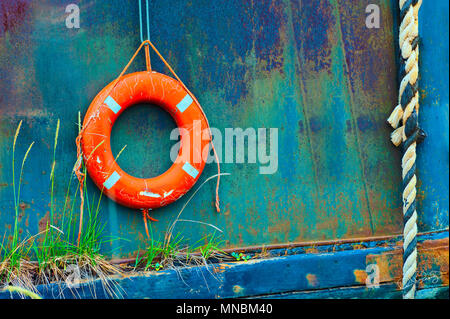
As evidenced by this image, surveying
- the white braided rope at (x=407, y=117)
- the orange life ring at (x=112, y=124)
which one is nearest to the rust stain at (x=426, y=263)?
the white braided rope at (x=407, y=117)

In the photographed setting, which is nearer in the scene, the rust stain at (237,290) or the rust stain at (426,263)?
the rust stain at (237,290)

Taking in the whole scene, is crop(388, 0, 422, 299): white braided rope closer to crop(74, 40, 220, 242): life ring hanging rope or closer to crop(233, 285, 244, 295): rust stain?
crop(233, 285, 244, 295): rust stain

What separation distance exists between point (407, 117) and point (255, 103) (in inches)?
30.8

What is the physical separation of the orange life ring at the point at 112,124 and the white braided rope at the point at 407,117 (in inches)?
40.4

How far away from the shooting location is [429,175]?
2.71 m

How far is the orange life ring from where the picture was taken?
2.28m

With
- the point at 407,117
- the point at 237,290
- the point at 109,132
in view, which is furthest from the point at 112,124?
the point at 407,117

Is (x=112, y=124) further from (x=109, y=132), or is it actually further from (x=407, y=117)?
(x=407, y=117)

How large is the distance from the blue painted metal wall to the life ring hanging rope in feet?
0.29

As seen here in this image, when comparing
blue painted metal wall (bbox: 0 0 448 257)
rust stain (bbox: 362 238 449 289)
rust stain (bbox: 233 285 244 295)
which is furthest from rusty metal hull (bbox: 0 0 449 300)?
rust stain (bbox: 233 285 244 295)

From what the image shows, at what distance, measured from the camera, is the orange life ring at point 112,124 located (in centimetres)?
228

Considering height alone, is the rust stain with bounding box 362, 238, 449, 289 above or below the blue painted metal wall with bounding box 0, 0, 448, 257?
below

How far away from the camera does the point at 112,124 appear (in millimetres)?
2326

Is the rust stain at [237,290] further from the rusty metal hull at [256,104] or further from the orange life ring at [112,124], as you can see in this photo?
the orange life ring at [112,124]
